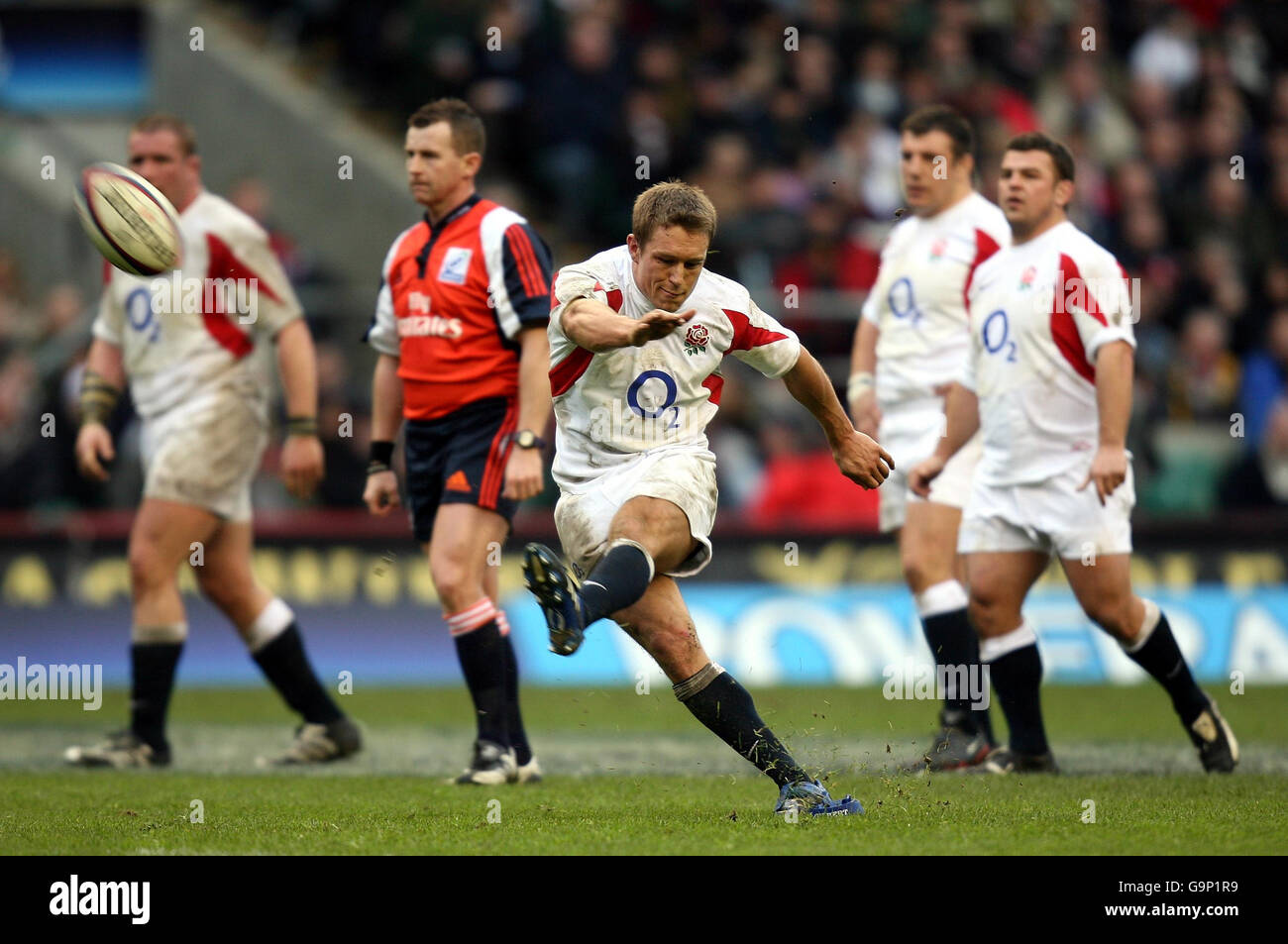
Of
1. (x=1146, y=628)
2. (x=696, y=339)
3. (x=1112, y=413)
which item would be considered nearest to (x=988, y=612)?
(x=1146, y=628)

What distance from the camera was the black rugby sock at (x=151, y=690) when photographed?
8609 mm

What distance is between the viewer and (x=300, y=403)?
881 cm

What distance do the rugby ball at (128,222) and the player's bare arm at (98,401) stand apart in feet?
4.46

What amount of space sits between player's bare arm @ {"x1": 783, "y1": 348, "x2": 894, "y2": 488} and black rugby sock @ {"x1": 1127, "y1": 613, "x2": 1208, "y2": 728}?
2.24 metres

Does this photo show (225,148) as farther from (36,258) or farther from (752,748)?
(752,748)

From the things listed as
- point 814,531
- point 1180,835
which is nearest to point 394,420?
point 1180,835

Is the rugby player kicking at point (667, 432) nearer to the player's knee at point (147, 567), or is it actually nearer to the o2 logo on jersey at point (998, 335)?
the o2 logo on jersey at point (998, 335)

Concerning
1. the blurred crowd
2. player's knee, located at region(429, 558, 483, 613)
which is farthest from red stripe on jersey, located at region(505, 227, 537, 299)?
the blurred crowd

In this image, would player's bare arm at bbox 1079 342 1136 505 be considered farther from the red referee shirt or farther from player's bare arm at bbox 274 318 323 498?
player's bare arm at bbox 274 318 323 498

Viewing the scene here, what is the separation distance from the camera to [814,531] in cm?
1328

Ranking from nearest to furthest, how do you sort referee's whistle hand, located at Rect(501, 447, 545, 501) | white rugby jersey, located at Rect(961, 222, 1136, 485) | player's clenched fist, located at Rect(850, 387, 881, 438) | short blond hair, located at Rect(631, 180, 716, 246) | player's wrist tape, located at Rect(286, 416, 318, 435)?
short blond hair, located at Rect(631, 180, 716, 246) → referee's whistle hand, located at Rect(501, 447, 545, 501) → white rugby jersey, located at Rect(961, 222, 1136, 485) → player's wrist tape, located at Rect(286, 416, 318, 435) → player's clenched fist, located at Rect(850, 387, 881, 438)

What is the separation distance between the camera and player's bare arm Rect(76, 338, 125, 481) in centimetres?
888

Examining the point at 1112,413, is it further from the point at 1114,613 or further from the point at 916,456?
the point at 916,456

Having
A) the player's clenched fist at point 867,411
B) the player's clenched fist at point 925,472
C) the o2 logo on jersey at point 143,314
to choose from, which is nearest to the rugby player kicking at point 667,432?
the player's clenched fist at point 925,472
